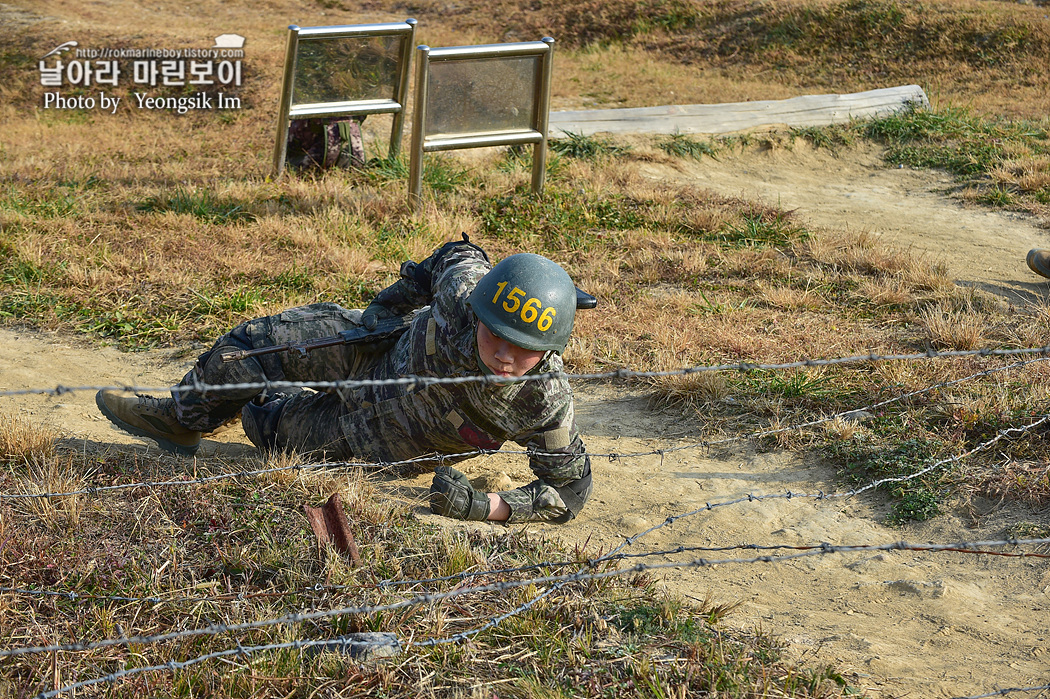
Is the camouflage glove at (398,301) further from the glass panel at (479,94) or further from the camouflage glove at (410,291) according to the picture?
the glass panel at (479,94)

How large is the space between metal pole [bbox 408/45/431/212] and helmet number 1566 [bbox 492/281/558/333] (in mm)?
4040

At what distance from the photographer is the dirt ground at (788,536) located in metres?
3.21

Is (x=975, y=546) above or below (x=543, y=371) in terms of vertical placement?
below

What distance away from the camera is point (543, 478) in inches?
152

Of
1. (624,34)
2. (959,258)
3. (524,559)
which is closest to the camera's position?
(524,559)

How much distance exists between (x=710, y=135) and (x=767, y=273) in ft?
12.3

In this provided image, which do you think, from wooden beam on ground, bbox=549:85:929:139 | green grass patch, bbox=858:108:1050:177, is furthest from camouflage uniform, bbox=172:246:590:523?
green grass patch, bbox=858:108:1050:177

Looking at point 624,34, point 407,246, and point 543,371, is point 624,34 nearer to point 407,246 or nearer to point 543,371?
point 407,246

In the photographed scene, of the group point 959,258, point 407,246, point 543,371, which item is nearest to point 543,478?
point 543,371

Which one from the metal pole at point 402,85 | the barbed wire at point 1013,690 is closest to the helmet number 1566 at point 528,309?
the barbed wire at point 1013,690

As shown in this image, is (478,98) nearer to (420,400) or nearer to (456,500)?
(420,400)

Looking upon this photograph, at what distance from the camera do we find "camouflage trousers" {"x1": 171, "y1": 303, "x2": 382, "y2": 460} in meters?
4.07

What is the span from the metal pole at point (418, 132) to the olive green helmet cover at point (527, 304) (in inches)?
155

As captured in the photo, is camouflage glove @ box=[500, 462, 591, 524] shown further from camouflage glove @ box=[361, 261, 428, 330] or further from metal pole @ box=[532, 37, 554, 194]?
metal pole @ box=[532, 37, 554, 194]
